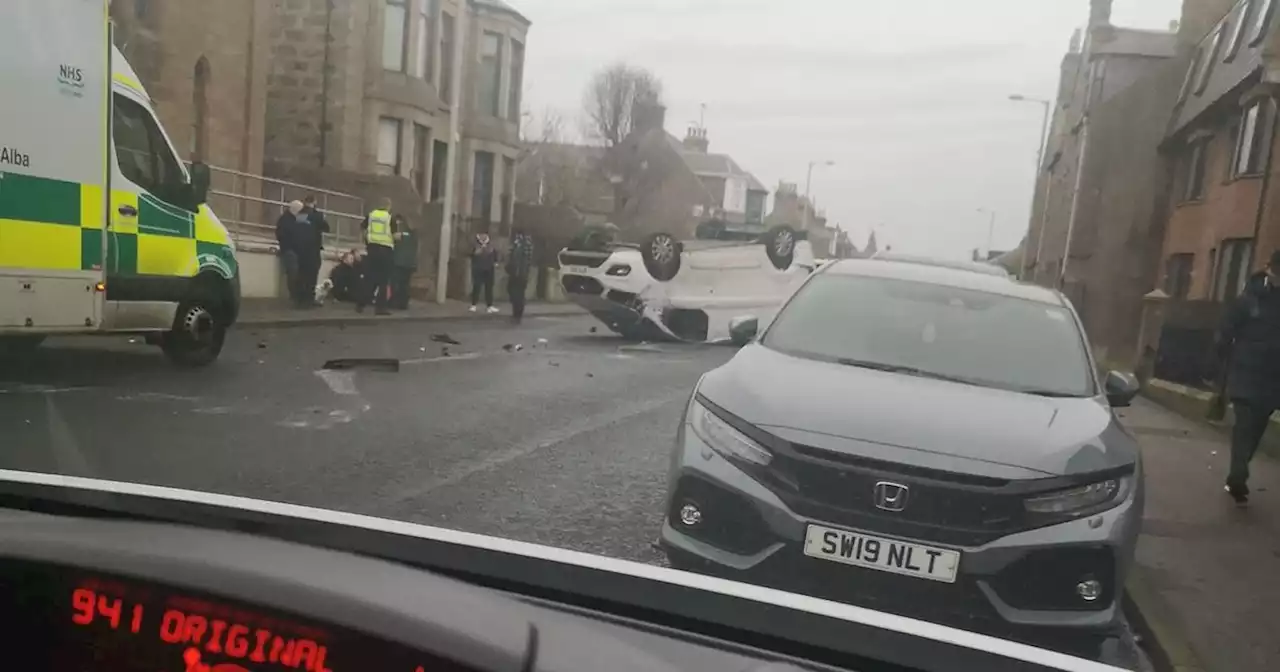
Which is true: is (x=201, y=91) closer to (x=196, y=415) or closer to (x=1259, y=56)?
(x=196, y=415)

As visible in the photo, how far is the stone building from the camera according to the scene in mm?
1652

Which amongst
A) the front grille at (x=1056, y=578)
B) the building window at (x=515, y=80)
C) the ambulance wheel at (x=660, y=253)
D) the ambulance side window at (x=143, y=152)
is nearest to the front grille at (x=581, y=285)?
the ambulance wheel at (x=660, y=253)

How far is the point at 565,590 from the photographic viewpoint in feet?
3.08

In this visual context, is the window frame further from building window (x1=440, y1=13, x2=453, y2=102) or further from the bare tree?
the bare tree

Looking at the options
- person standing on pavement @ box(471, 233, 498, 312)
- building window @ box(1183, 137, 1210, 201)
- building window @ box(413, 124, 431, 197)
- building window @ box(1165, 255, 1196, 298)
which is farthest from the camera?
person standing on pavement @ box(471, 233, 498, 312)

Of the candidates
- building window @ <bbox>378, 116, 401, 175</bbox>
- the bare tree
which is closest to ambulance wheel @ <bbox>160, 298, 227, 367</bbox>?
building window @ <bbox>378, 116, 401, 175</bbox>

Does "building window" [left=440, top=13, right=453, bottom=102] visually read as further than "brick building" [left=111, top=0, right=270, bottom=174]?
Yes

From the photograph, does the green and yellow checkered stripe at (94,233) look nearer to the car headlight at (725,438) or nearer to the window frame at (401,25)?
the window frame at (401,25)

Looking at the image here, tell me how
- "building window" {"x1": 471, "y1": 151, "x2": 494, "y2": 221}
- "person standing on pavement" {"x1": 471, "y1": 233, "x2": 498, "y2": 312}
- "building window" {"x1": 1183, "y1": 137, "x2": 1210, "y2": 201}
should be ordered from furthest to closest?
"person standing on pavement" {"x1": 471, "y1": 233, "x2": 498, "y2": 312} → "building window" {"x1": 471, "y1": 151, "x2": 494, "y2": 221} → "building window" {"x1": 1183, "y1": 137, "x2": 1210, "y2": 201}

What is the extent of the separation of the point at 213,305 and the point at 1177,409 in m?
2.04

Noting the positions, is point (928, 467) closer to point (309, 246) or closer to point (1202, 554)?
point (1202, 554)

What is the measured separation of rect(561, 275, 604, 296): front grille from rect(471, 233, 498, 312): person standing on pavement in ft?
0.51

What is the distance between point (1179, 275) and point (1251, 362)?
0.34 metres

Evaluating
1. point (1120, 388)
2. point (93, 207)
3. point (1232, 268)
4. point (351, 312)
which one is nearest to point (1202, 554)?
point (1120, 388)
